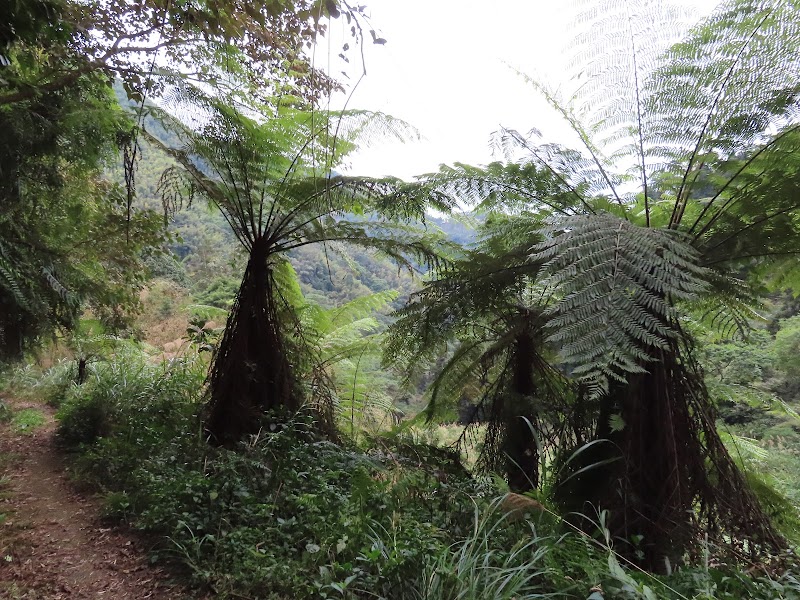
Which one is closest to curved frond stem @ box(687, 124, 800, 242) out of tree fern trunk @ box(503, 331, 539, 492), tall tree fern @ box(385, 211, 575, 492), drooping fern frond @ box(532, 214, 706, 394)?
drooping fern frond @ box(532, 214, 706, 394)

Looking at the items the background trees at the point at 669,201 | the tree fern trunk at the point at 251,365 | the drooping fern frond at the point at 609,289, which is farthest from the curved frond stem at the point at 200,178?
the drooping fern frond at the point at 609,289

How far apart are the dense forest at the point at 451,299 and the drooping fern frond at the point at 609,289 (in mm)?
13

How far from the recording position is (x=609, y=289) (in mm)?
1554

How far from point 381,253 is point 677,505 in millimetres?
2571

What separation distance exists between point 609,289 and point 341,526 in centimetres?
160

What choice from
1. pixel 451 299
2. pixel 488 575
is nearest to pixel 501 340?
pixel 451 299

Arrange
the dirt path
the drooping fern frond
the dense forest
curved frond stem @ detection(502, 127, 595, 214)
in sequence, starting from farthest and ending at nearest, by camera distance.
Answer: curved frond stem @ detection(502, 127, 595, 214) < the dirt path < the dense forest < the drooping fern frond

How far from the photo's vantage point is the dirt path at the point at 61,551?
85.3 inches

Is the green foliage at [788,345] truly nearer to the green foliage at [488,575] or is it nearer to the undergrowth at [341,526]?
the undergrowth at [341,526]

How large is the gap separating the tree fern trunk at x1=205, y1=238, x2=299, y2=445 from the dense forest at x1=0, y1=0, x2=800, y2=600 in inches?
0.9

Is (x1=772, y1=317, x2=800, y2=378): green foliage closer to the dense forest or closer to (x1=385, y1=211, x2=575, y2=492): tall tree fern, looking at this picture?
the dense forest

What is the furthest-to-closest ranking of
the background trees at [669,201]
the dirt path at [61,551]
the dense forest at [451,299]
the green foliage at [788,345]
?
the green foliage at [788,345] → the dirt path at [61,551] → the background trees at [669,201] → the dense forest at [451,299]

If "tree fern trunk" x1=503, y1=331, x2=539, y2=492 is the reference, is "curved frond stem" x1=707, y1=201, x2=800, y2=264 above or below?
above

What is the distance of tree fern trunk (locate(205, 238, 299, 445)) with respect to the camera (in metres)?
3.39
